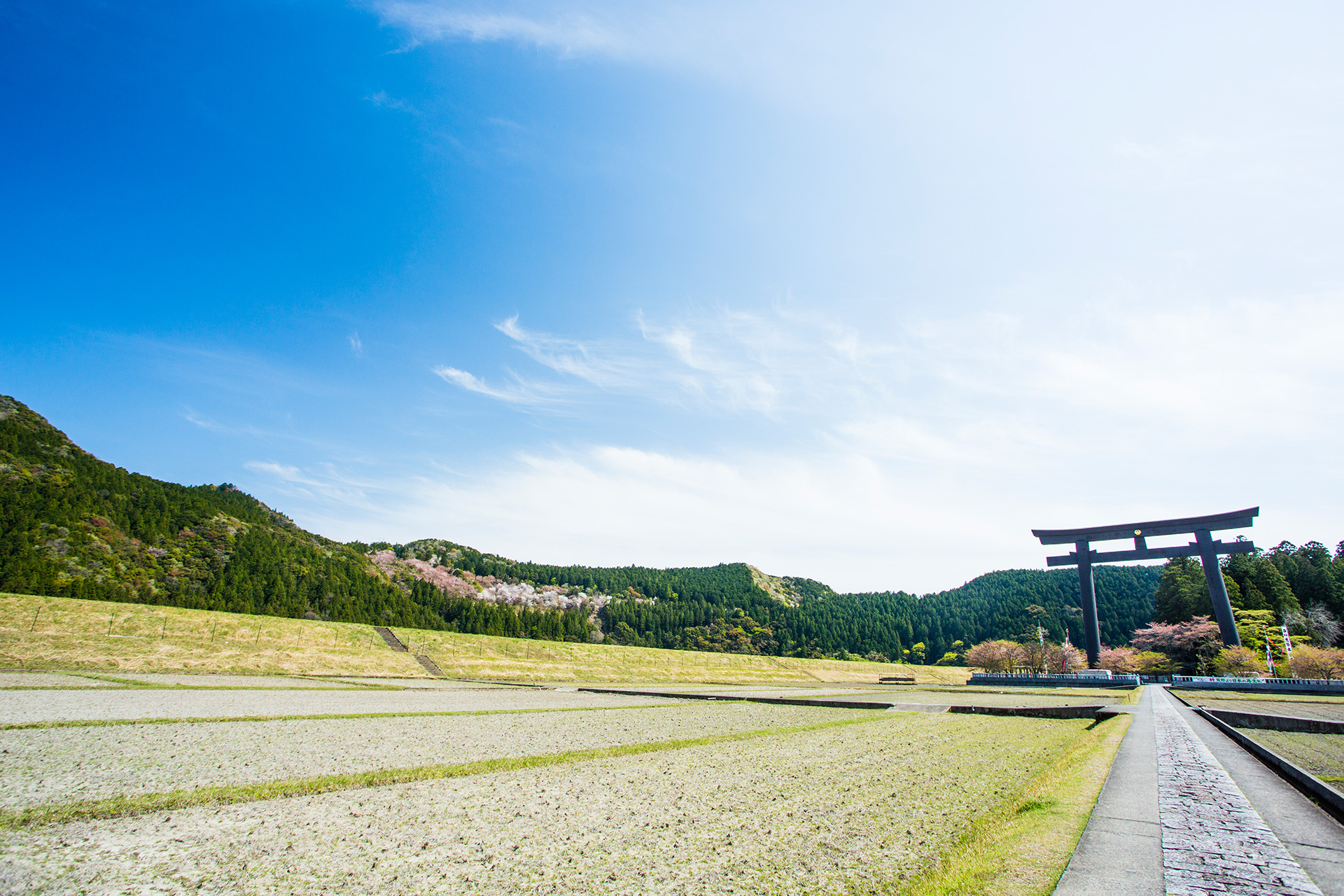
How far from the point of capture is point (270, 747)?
1247cm

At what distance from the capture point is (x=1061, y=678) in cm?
5297

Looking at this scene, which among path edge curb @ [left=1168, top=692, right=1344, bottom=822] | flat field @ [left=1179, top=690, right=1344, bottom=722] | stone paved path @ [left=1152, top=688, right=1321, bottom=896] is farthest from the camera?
flat field @ [left=1179, top=690, right=1344, bottom=722]

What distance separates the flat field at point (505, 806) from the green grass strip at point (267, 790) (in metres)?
Result: 0.05

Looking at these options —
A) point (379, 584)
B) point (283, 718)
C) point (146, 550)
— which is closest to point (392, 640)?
point (283, 718)

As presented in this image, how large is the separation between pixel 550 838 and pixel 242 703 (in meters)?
20.5

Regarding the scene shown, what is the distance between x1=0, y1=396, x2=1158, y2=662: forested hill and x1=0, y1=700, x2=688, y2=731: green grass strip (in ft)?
207

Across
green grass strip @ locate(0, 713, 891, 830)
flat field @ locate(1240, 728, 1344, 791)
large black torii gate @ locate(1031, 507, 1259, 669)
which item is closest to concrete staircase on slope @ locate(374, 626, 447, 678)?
green grass strip @ locate(0, 713, 891, 830)

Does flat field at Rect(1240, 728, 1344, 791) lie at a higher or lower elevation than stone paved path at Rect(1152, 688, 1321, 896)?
lower

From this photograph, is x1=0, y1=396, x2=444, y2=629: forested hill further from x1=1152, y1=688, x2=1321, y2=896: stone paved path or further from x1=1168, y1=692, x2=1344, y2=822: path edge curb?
x1=1168, y1=692, x2=1344, y2=822: path edge curb

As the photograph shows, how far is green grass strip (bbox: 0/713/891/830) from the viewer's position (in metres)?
7.12

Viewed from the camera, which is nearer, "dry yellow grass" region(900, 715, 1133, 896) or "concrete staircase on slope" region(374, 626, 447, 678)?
"dry yellow grass" region(900, 715, 1133, 896)

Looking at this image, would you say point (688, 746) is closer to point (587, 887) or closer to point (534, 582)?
point (587, 887)

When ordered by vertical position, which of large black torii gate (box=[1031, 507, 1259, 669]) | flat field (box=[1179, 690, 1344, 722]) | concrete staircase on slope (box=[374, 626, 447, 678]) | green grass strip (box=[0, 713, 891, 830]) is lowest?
concrete staircase on slope (box=[374, 626, 447, 678])

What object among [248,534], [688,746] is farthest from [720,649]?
[688,746]
